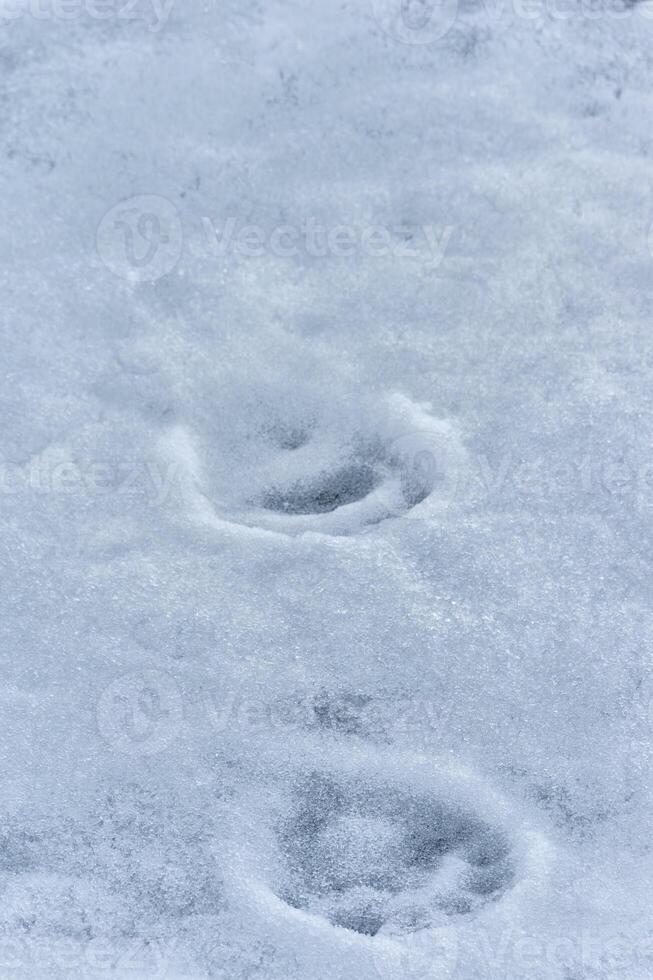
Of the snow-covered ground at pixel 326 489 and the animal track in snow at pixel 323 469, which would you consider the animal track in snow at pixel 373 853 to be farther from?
the animal track in snow at pixel 323 469

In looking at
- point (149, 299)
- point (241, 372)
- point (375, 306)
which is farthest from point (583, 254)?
point (149, 299)

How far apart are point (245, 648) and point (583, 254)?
0.87 m

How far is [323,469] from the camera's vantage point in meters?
1.50

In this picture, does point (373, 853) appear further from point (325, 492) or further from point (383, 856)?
point (325, 492)

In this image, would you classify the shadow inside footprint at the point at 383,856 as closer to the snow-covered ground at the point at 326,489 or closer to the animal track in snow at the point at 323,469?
the snow-covered ground at the point at 326,489

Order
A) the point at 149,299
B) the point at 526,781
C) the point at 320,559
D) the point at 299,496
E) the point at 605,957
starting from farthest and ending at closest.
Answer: the point at 149,299
the point at 299,496
the point at 320,559
the point at 526,781
the point at 605,957

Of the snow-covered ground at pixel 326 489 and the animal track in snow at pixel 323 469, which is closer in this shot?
the snow-covered ground at pixel 326 489

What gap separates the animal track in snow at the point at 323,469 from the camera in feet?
4.71

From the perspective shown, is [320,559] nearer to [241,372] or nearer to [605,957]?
[241,372]

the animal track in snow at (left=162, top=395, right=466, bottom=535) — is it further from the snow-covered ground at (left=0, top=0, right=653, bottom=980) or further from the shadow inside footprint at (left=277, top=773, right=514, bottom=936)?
the shadow inside footprint at (left=277, top=773, right=514, bottom=936)

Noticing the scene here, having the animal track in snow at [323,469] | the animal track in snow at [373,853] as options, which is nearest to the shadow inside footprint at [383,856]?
the animal track in snow at [373,853]

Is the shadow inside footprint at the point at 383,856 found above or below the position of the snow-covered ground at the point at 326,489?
below

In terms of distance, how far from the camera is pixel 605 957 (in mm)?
1142

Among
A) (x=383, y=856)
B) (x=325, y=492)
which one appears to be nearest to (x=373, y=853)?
(x=383, y=856)
